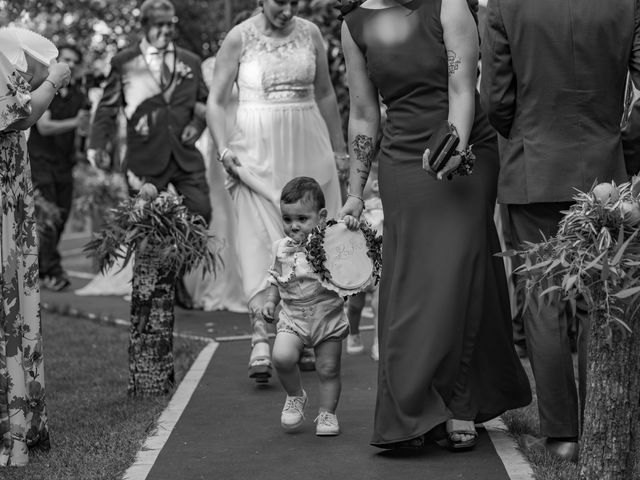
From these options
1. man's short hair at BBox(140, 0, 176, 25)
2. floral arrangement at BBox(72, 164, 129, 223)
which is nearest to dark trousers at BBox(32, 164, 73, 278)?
floral arrangement at BBox(72, 164, 129, 223)

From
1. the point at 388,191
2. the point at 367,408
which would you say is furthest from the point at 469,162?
the point at 367,408

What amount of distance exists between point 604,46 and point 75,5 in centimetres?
1312

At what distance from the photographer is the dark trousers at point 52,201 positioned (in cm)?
1413

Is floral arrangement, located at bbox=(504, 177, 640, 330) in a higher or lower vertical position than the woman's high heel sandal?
higher

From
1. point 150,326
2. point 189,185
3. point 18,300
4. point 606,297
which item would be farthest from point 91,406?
point 606,297

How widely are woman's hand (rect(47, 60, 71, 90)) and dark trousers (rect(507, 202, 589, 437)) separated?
2.33m

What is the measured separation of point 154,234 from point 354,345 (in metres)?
1.97

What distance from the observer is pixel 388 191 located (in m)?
5.88

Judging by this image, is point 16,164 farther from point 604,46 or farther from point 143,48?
point 143,48

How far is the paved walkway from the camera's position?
5.46 metres

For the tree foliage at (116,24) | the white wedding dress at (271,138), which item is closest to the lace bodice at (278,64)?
the white wedding dress at (271,138)

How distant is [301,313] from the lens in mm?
6273

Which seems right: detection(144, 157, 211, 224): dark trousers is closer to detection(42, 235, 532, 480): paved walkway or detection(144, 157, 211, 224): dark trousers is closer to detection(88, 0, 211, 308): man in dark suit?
detection(88, 0, 211, 308): man in dark suit

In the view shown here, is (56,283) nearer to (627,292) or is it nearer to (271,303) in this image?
(271,303)
